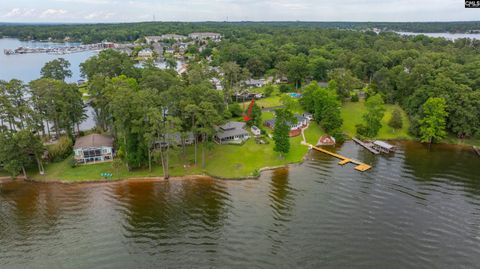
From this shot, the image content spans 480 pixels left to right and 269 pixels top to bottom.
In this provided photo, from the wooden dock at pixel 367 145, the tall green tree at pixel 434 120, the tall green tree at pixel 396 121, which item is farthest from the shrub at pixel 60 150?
the tall green tree at pixel 434 120

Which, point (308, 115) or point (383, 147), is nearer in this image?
point (383, 147)

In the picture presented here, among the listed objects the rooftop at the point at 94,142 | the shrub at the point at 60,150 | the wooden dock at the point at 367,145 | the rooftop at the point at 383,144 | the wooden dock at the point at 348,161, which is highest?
the rooftop at the point at 94,142

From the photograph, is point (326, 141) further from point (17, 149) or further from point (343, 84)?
point (17, 149)

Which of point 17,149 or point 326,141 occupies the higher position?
point 17,149

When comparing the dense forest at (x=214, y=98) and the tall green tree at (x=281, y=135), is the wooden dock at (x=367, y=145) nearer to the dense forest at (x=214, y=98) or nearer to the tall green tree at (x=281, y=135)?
the dense forest at (x=214, y=98)

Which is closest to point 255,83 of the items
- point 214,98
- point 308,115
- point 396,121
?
point 308,115

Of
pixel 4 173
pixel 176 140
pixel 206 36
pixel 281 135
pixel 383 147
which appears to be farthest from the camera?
pixel 206 36

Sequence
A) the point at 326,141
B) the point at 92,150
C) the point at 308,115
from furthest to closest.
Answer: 1. the point at 308,115
2. the point at 326,141
3. the point at 92,150
